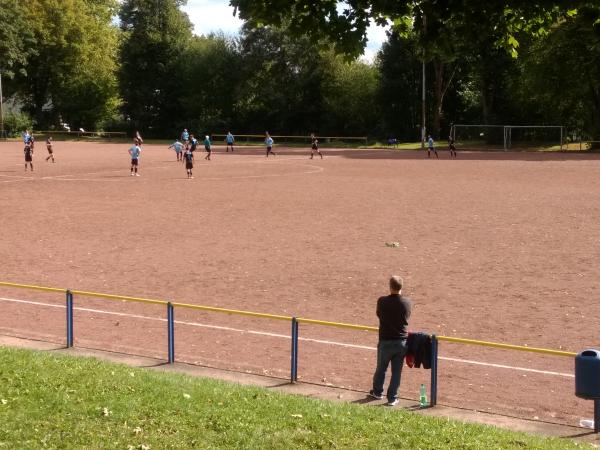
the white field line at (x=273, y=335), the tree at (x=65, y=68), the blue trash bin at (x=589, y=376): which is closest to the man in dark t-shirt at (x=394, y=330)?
the white field line at (x=273, y=335)

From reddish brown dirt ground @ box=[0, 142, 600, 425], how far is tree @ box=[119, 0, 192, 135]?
2255 inches

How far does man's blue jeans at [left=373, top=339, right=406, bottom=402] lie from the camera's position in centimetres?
1055

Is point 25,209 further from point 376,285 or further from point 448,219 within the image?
point 376,285

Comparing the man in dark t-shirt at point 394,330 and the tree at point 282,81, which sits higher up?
the tree at point 282,81

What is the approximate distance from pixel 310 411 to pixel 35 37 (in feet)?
318

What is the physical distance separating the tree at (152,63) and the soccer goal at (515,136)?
36998mm

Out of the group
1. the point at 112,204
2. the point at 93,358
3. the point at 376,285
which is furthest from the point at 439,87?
the point at 93,358

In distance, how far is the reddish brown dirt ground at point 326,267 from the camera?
41.8 feet

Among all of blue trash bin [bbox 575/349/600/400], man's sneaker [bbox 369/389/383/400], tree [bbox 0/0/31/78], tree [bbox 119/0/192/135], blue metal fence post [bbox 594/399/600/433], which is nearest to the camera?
blue trash bin [bbox 575/349/600/400]

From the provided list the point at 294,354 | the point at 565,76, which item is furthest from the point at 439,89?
the point at 294,354

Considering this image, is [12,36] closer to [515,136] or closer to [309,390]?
[515,136]

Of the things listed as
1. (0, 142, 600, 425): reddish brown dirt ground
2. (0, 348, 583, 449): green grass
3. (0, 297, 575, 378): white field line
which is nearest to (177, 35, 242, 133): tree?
(0, 142, 600, 425): reddish brown dirt ground

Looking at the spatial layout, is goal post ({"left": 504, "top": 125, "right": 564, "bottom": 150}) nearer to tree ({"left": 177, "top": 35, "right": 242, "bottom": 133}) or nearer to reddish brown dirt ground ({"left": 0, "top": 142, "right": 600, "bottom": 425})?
reddish brown dirt ground ({"left": 0, "top": 142, "right": 600, "bottom": 425})

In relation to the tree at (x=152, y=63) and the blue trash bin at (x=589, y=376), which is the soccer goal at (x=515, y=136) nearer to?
the tree at (x=152, y=63)
